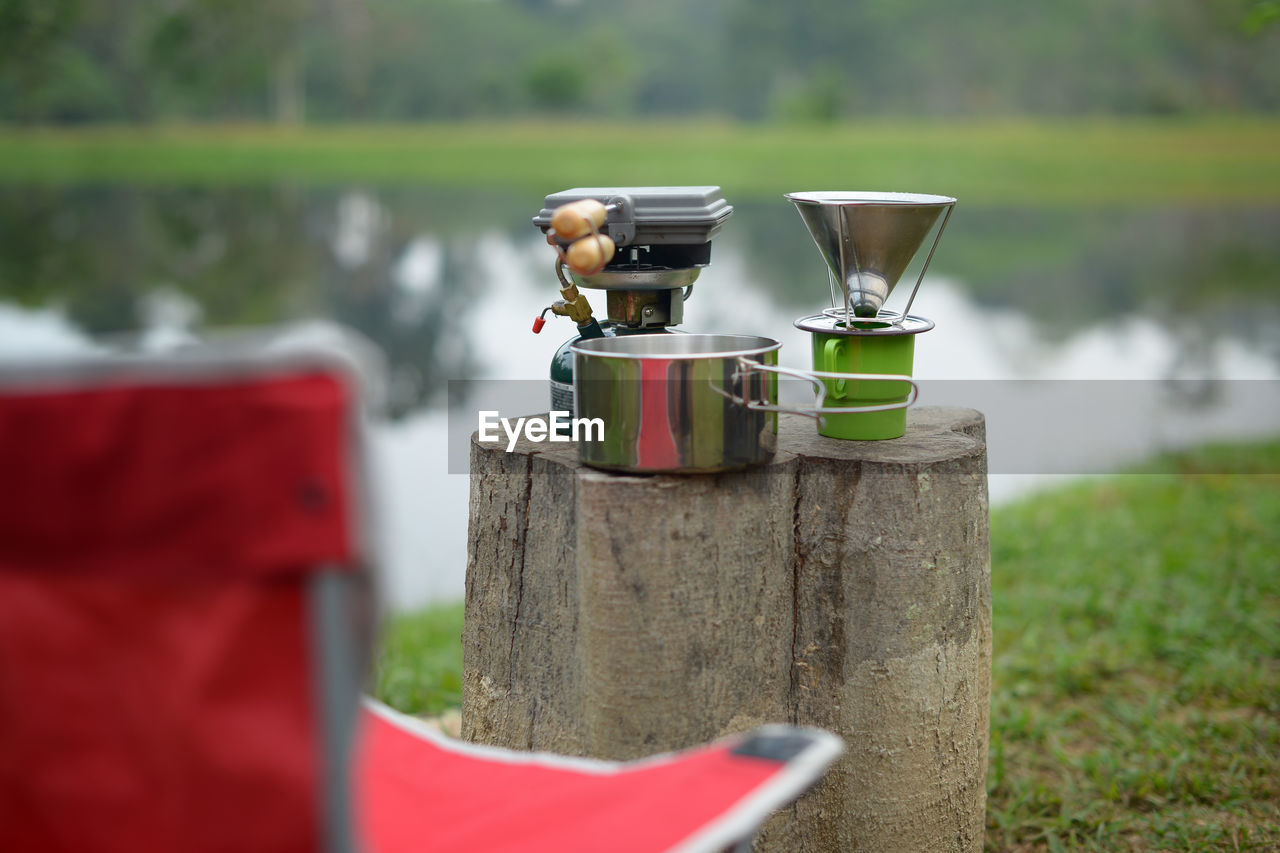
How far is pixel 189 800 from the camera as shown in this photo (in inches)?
30.8

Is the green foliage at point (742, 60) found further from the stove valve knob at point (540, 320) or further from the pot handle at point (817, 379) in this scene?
the pot handle at point (817, 379)

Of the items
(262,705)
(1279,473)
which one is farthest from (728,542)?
(1279,473)

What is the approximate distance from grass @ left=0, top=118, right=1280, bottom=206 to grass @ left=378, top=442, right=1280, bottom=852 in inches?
578

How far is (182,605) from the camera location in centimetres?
77

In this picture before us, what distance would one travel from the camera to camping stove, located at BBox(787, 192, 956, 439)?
1619mm

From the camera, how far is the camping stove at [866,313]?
162 centimetres

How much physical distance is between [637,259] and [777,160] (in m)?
20.6

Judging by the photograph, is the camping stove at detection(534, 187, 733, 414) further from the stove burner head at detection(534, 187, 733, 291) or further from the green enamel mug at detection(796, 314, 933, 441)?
the green enamel mug at detection(796, 314, 933, 441)

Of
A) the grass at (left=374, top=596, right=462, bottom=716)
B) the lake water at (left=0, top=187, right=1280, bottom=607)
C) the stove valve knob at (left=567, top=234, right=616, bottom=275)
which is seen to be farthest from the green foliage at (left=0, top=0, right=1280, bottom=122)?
the stove valve knob at (left=567, top=234, right=616, bottom=275)

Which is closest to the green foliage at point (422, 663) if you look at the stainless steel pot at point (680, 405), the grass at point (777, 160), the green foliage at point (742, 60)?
the stainless steel pot at point (680, 405)

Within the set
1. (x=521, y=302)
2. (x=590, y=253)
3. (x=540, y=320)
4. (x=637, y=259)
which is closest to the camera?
(x=590, y=253)

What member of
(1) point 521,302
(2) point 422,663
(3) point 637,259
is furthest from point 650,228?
(1) point 521,302

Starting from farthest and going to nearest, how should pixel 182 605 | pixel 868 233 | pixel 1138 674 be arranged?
pixel 1138 674 < pixel 868 233 < pixel 182 605

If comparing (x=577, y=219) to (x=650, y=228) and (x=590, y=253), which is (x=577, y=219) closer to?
(x=590, y=253)
